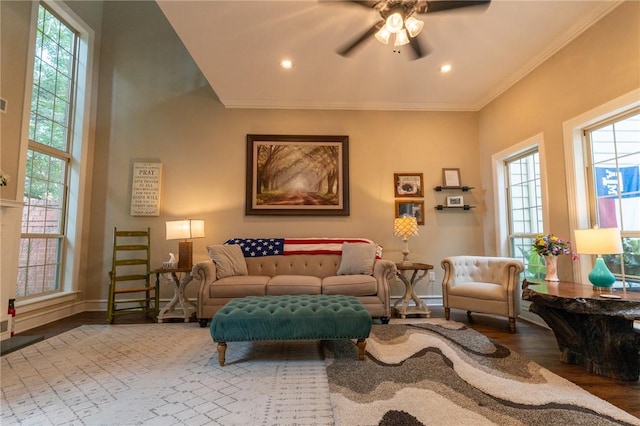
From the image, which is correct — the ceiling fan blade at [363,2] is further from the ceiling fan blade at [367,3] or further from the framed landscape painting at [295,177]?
the framed landscape painting at [295,177]

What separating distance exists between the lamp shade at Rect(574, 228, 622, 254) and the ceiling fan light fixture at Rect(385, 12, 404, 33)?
2178 millimetres

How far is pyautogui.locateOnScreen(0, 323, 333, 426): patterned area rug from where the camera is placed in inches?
65.1

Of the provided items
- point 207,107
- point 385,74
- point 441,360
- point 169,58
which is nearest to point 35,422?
point 441,360

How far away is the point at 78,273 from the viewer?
412 cm

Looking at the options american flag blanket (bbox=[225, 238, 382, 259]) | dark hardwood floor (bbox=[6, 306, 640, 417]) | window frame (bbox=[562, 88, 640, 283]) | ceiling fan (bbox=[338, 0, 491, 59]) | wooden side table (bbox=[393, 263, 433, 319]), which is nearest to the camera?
dark hardwood floor (bbox=[6, 306, 640, 417])

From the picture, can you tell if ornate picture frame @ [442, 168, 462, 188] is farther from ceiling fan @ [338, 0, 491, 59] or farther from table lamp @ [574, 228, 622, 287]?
ceiling fan @ [338, 0, 491, 59]

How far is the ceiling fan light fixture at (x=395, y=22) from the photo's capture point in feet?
7.09

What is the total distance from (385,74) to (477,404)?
360 cm

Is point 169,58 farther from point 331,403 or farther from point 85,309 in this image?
point 331,403

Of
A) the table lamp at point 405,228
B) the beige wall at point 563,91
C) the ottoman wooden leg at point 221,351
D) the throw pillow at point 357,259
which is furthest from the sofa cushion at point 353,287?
the beige wall at point 563,91

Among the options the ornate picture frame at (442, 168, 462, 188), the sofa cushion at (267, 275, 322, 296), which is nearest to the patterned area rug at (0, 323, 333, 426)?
the sofa cushion at (267, 275, 322, 296)

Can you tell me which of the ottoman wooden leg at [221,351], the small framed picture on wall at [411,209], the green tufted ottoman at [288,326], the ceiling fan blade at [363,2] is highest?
the ceiling fan blade at [363,2]

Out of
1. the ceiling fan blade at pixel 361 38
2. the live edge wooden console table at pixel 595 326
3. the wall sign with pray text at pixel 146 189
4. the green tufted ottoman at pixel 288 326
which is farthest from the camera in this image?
the wall sign with pray text at pixel 146 189

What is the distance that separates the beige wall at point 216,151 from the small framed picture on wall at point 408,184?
4.0 inches
